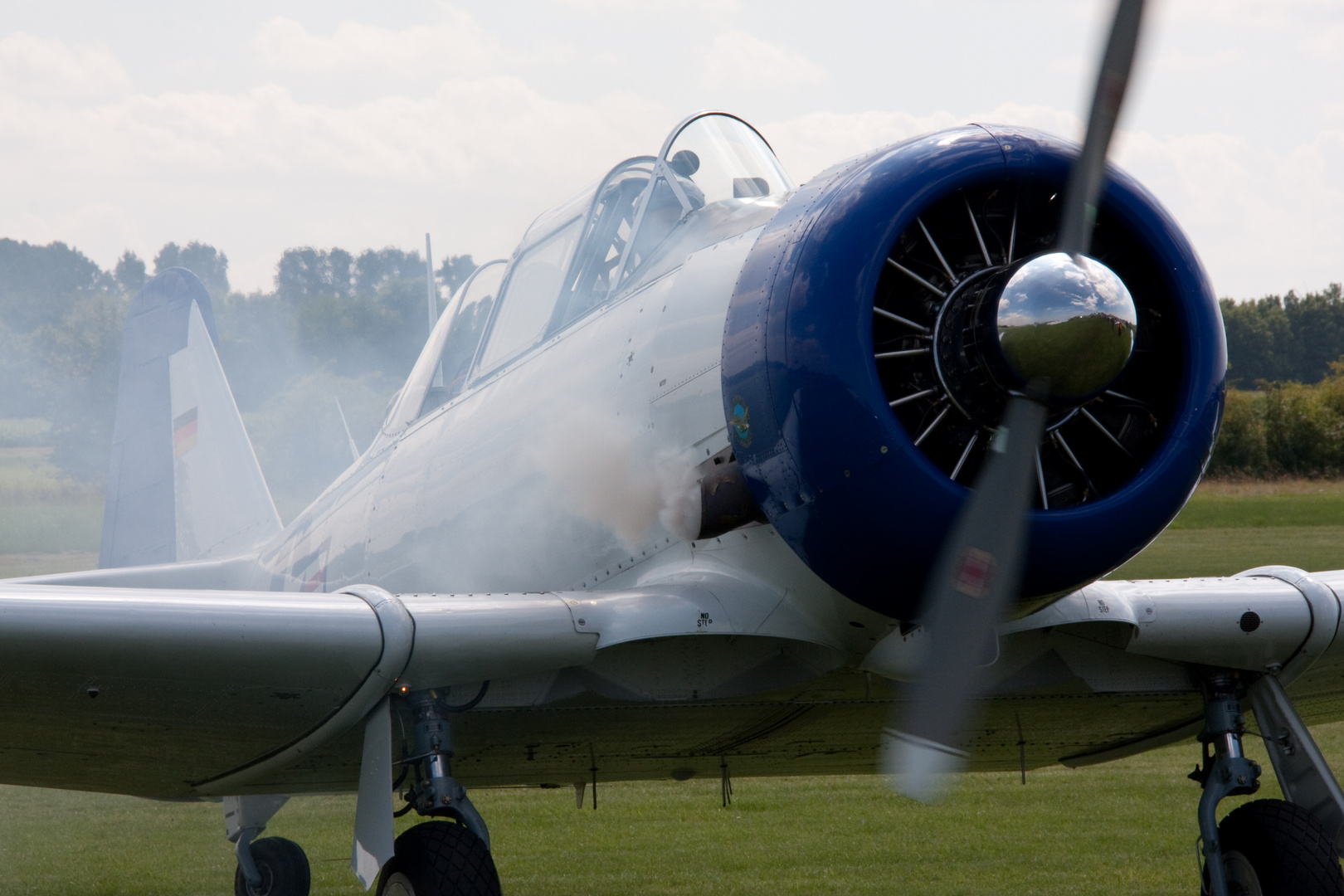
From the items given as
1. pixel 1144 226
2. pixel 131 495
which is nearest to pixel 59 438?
pixel 131 495

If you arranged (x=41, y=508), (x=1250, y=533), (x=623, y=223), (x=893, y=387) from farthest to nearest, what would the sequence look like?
(x=41, y=508) → (x=1250, y=533) → (x=623, y=223) → (x=893, y=387)

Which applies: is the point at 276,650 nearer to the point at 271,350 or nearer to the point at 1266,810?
the point at 1266,810

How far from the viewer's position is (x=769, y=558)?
12.1 ft

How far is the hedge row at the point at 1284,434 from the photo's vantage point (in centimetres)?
3075

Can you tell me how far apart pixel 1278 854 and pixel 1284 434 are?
100 feet

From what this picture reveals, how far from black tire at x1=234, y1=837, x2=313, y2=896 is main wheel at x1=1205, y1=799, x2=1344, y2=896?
13.7 feet

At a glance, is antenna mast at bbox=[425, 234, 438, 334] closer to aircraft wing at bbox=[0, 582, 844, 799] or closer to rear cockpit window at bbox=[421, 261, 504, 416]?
rear cockpit window at bbox=[421, 261, 504, 416]

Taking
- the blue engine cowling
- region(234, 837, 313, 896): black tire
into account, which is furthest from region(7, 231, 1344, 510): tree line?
the blue engine cowling

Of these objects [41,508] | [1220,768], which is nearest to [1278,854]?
[1220,768]

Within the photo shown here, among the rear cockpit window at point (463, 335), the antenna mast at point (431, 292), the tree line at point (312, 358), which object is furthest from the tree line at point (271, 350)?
the rear cockpit window at point (463, 335)

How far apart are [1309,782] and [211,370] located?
646 centimetres

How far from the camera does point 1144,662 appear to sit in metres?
4.34

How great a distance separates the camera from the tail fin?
26.0ft

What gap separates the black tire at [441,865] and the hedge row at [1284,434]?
29148mm
